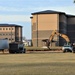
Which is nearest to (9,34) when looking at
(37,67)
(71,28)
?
(71,28)

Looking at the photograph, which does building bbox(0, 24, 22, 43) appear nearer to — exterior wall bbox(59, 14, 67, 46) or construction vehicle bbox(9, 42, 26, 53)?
exterior wall bbox(59, 14, 67, 46)

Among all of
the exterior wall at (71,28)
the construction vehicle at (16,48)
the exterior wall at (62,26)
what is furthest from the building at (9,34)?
the construction vehicle at (16,48)

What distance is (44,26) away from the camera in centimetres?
14412

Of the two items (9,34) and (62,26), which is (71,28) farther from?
(9,34)

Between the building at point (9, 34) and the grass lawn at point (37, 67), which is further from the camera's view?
the building at point (9, 34)

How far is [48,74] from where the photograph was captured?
18.4 metres

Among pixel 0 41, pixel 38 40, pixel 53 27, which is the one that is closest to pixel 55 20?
pixel 53 27

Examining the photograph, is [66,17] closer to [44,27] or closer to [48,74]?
[44,27]

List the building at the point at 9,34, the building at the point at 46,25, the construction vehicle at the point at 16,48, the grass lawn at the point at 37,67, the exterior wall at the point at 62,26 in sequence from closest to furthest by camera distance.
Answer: the grass lawn at the point at 37,67
the construction vehicle at the point at 16,48
the building at the point at 46,25
the exterior wall at the point at 62,26
the building at the point at 9,34

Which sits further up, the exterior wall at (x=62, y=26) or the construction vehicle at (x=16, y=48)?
the exterior wall at (x=62, y=26)

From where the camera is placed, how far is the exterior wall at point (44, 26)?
471 ft

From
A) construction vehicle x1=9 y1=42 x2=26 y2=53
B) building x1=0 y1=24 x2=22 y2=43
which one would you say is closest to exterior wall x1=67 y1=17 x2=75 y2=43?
building x1=0 y1=24 x2=22 y2=43

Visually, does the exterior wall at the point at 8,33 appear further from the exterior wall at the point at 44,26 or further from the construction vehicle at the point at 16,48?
the construction vehicle at the point at 16,48

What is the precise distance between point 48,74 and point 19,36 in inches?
7162
